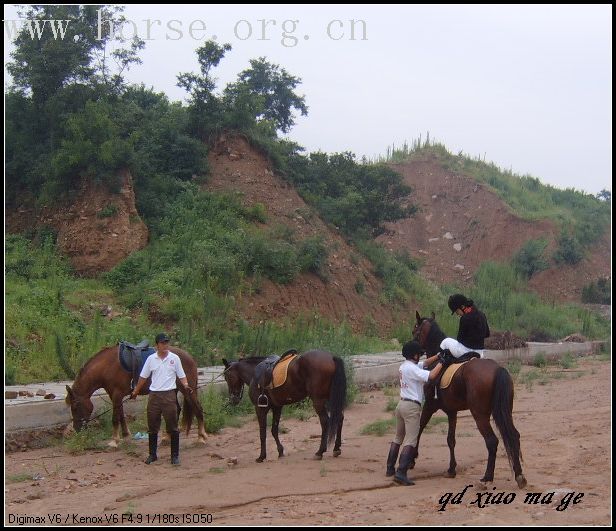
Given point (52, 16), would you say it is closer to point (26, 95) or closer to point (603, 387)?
point (26, 95)

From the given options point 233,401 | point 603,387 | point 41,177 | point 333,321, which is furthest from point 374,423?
point 41,177

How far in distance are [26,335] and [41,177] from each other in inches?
410

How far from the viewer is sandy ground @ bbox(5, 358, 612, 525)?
7910mm

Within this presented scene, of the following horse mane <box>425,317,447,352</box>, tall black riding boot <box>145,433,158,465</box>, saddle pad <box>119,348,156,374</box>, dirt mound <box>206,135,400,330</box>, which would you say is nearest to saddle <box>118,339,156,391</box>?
saddle pad <box>119,348,156,374</box>

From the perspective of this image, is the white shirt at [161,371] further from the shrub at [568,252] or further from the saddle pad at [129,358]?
the shrub at [568,252]

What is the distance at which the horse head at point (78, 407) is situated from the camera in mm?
12367

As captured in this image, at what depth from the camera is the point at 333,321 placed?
87.0ft

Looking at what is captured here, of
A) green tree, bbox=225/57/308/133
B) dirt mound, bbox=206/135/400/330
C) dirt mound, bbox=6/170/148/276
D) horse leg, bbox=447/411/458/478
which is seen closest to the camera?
horse leg, bbox=447/411/458/478

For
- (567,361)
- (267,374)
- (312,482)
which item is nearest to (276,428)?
(267,374)

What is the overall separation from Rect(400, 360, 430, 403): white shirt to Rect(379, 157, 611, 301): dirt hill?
39.5 m

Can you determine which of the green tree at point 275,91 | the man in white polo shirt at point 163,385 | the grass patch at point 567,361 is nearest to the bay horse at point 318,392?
the man in white polo shirt at point 163,385

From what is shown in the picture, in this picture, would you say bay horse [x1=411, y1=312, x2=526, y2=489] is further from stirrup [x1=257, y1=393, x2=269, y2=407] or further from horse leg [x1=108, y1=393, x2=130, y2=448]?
horse leg [x1=108, y1=393, x2=130, y2=448]

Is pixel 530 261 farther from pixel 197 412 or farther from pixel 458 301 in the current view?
pixel 458 301

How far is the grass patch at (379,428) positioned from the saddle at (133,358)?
3803mm
